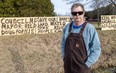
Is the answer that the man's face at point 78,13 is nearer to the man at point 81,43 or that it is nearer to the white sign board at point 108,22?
the man at point 81,43

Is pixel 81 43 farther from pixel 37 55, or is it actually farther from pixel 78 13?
pixel 37 55

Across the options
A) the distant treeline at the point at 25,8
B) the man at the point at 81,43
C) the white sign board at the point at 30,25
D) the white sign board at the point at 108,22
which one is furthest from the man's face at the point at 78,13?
the distant treeline at the point at 25,8

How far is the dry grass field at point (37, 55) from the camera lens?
1218cm

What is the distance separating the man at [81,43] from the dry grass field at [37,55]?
7.90 meters

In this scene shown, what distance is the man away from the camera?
3.80 meters

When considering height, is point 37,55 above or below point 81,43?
below

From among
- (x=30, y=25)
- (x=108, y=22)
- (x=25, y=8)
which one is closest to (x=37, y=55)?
(x=30, y=25)

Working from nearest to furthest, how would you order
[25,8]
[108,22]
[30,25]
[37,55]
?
[37,55], [30,25], [108,22], [25,8]

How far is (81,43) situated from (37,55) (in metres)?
10.0

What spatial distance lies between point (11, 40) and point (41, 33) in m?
3.34

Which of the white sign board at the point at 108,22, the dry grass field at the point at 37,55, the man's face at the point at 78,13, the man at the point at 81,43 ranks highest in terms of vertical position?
the man's face at the point at 78,13

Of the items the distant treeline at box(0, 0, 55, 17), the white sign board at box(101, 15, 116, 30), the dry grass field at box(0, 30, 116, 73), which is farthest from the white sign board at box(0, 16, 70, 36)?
the distant treeline at box(0, 0, 55, 17)

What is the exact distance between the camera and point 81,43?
12.4 ft

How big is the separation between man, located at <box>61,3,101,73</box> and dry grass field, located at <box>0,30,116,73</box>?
311 inches
